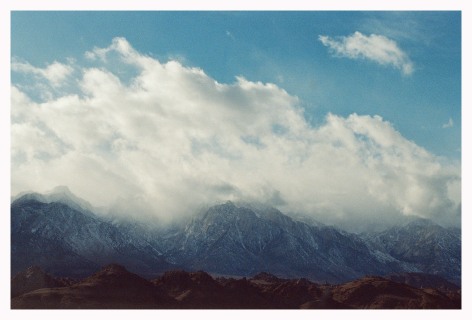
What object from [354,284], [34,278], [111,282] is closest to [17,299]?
[111,282]

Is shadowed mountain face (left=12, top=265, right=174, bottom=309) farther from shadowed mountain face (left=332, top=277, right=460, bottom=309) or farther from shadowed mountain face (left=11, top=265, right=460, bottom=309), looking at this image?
shadowed mountain face (left=332, top=277, right=460, bottom=309)

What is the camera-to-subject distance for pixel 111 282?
14888 centimetres

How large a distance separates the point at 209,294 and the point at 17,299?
51.6 metres

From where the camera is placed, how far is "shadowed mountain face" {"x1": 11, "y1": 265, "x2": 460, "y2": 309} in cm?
13788

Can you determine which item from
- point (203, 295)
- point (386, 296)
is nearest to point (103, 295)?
point (203, 295)

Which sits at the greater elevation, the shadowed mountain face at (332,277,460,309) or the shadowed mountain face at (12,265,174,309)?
the shadowed mountain face at (332,277,460,309)

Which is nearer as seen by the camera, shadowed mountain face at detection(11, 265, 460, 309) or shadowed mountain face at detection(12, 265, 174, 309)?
shadowed mountain face at detection(12, 265, 174, 309)

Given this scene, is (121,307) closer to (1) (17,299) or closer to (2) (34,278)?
(1) (17,299)

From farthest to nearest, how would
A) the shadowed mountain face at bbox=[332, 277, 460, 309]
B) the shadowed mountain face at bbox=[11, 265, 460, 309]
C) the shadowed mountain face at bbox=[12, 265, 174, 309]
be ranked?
the shadowed mountain face at bbox=[332, 277, 460, 309]
the shadowed mountain face at bbox=[11, 265, 460, 309]
the shadowed mountain face at bbox=[12, 265, 174, 309]

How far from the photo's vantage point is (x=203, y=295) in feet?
509

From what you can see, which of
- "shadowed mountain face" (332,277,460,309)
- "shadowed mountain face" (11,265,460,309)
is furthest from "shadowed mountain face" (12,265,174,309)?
"shadowed mountain face" (332,277,460,309)

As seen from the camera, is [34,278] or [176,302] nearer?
[176,302]
